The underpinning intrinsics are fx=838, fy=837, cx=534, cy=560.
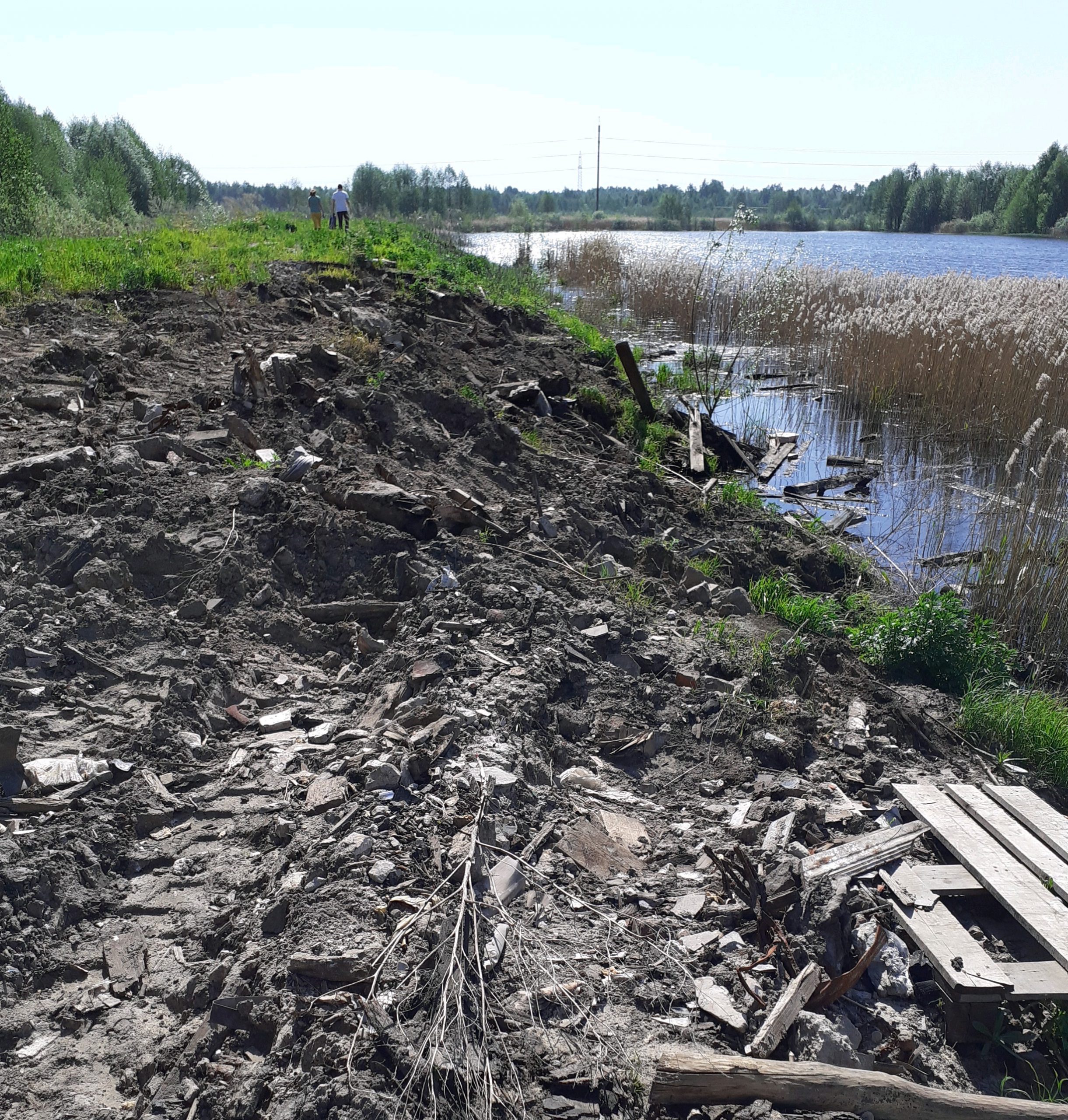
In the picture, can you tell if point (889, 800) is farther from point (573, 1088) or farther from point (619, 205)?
point (619, 205)

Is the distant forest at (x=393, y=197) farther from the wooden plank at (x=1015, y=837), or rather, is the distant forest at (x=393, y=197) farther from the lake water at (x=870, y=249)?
the wooden plank at (x=1015, y=837)

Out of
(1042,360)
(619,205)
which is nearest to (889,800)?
(1042,360)

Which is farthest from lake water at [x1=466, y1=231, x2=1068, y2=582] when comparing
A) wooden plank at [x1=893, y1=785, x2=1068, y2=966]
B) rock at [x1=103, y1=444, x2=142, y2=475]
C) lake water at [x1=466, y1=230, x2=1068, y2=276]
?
rock at [x1=103, y1=444, x2=142, y2=475]

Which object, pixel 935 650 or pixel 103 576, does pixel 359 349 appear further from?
pixel 935 650

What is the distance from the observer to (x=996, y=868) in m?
3.31

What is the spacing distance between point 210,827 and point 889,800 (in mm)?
3122

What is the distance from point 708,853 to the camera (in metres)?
3.26

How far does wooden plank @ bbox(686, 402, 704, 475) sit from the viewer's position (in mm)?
9453

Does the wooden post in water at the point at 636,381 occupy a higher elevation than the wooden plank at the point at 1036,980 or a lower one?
higher

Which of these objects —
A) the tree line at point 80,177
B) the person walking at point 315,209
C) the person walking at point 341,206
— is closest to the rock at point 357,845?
the tree line at point 80,177

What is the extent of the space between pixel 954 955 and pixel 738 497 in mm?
6232

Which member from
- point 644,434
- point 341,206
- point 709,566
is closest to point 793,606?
point 709,566

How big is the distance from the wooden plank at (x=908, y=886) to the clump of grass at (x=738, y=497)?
5.52 m

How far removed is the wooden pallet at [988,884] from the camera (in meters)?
2.81
